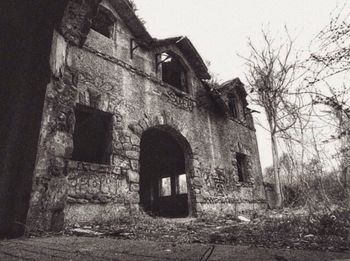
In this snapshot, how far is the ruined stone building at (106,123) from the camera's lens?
269 cm

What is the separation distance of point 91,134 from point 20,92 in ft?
17.2

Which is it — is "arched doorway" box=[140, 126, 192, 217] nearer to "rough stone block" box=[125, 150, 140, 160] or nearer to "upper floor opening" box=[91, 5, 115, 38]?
"rough stone block" box=[125, 150, 140, 160]

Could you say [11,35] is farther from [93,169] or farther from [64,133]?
[93,169]

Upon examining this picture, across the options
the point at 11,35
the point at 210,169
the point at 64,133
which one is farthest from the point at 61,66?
the point at 210,169

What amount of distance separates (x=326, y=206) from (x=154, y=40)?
608cm

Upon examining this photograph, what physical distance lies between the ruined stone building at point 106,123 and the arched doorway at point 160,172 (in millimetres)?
45

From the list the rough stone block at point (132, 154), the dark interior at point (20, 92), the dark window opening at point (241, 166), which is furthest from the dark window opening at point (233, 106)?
the dark interior at point (20, 92)

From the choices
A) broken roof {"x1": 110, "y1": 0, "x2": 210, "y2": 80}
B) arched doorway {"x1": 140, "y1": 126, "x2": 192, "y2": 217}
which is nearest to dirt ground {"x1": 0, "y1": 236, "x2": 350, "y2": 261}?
broken roof {"x1": 110, "y1": 0, "x2": 210, "y2": 80}

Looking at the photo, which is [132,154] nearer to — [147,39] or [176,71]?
[147,39]

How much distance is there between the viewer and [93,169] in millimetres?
4641

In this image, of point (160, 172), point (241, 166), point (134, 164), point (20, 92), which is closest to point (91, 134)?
point (134, 164)

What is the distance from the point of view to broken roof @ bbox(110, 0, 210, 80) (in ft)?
21.7

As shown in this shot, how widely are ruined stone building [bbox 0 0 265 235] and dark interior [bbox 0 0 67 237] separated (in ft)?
0.04

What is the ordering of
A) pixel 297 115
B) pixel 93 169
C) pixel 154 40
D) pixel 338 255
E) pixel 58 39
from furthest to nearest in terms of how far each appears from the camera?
pixel 154 40 < pixel 93 169 < pixel 58 39 < pixel 297 115 < pixel 338 255
